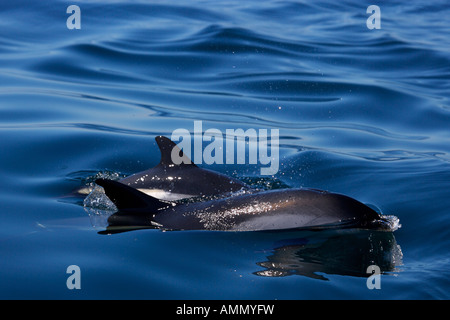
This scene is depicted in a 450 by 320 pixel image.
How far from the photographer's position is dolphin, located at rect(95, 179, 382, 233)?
7.14 metres

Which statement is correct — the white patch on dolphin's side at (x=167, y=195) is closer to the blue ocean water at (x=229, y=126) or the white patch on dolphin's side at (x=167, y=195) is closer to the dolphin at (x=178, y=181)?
the dolphin at (x=178, y=181)

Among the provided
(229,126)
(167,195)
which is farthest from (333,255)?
(229,126)

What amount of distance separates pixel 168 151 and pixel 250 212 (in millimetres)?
2352

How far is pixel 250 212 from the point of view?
7266mm

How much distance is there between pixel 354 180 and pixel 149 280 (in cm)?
496

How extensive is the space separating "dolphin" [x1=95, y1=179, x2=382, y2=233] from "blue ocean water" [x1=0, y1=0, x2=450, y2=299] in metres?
Answer: 0.13

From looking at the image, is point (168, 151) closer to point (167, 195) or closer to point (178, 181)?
point (178, 181)

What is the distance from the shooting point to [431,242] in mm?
7738

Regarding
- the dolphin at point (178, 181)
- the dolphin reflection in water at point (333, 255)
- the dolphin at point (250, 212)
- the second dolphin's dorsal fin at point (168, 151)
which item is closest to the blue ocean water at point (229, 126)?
the dolphin reflection in water at point (333, 255)

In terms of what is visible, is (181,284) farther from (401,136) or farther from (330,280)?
(401,136)

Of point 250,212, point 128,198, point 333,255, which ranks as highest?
point 128,198

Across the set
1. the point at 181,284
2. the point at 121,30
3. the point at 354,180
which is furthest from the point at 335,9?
the point at 181,284

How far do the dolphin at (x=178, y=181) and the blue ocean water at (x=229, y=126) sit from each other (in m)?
1.04

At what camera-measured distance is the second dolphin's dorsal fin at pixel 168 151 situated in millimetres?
9219
